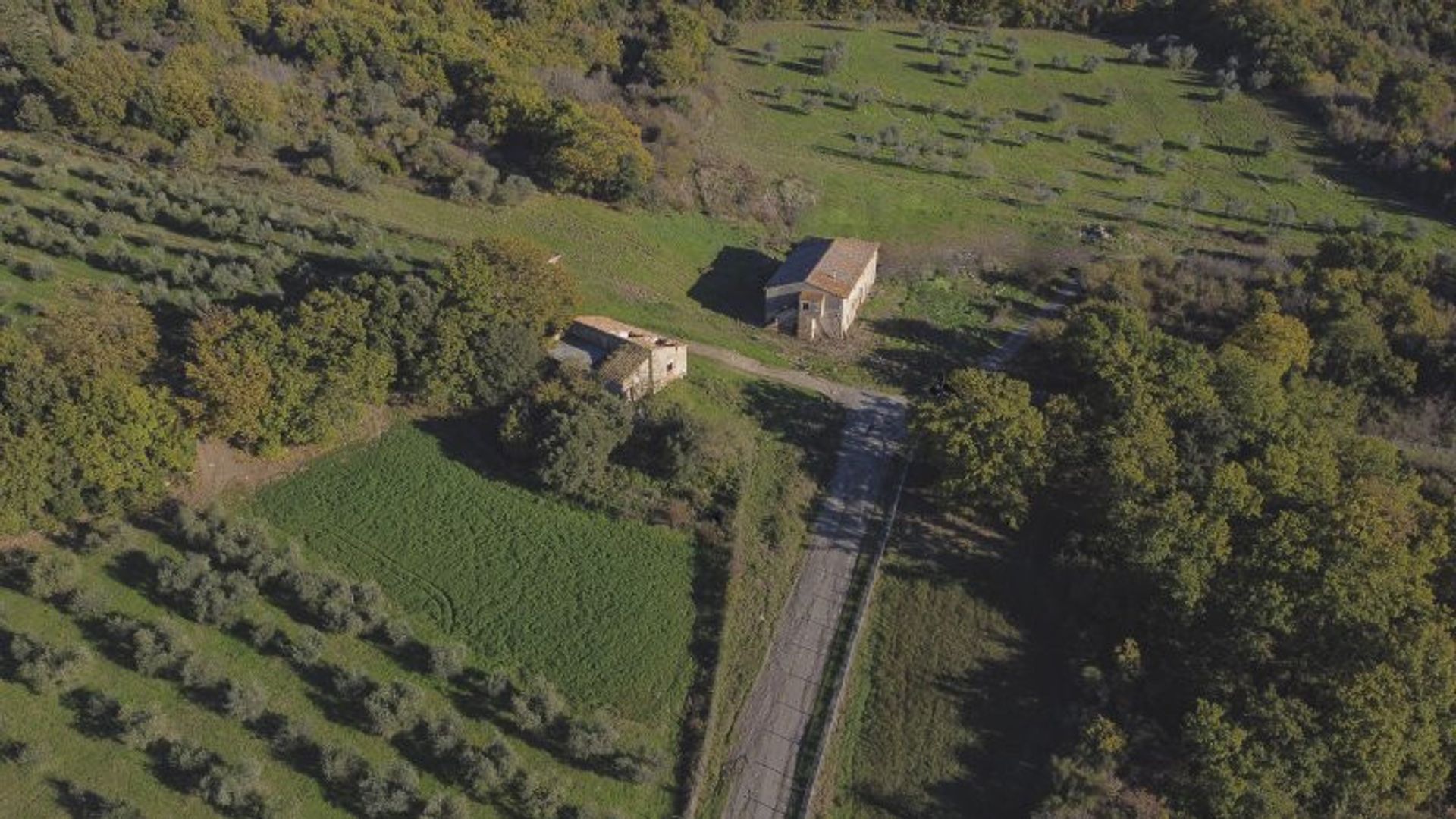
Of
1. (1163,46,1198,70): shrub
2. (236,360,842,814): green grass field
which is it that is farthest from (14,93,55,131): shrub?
(1163,46,1198,70): shrub

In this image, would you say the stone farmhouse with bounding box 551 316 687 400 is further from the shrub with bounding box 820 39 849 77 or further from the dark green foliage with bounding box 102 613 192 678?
the shrub with bounding box 820 39 849 77

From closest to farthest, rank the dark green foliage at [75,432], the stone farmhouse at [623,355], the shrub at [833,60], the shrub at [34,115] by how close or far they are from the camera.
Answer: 1. the dark green foliage at [75,432]
2. the stone farmhouse at [623,355]
3. the shrub at [34,115]
4. the shrub at [833,60]

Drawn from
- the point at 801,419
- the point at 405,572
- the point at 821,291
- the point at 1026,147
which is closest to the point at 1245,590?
the point at 801,419

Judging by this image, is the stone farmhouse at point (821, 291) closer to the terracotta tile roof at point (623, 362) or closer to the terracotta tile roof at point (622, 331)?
the terracotta tile roof at point (622, 331)

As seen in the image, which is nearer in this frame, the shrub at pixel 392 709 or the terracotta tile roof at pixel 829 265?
the shrub at pixel 392 709

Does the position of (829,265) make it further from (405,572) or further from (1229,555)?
(405,572)

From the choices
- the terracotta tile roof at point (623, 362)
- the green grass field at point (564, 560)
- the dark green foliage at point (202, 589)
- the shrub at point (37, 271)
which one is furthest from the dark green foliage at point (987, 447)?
the shrub at point (37, 271)

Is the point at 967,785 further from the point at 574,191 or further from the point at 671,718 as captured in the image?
the point at 574,191

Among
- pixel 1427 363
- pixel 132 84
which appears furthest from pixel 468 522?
pixel 1427 363
